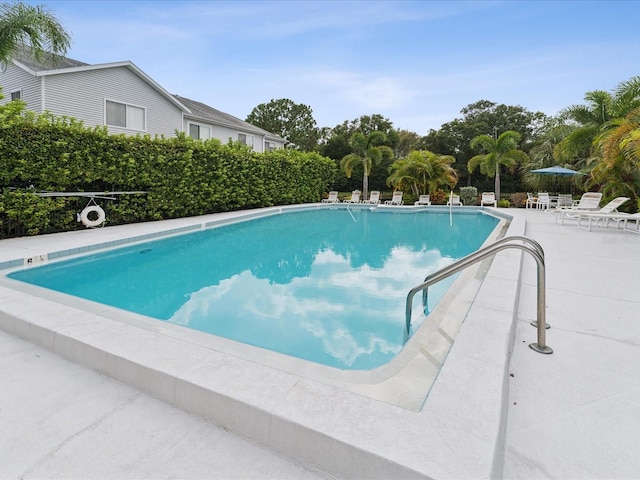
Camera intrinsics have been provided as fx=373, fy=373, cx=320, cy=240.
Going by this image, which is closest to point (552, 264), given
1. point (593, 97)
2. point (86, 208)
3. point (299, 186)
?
point (86, 208)

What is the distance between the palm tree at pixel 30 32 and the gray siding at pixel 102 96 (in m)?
3.28

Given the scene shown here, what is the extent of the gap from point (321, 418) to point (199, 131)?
69.1 ft

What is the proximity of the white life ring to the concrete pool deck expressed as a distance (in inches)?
293

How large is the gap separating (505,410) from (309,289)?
3.98 meters

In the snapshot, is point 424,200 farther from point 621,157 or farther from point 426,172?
point 621,157

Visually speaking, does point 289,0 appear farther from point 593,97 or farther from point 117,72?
point 593,97

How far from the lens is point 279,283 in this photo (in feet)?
20.7

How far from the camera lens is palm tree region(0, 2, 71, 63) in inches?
397

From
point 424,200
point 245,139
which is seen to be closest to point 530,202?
point 424,200

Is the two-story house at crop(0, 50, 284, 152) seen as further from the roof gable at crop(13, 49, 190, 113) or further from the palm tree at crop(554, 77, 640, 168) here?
the palm tree at crop(554, 77, 640, 168)

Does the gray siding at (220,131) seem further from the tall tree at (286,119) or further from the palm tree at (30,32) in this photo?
the tall tree at (286,119)

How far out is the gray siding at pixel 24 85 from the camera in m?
13.8

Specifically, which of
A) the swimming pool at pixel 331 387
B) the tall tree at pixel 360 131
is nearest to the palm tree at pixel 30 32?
the swimming pool at pixel 331 387

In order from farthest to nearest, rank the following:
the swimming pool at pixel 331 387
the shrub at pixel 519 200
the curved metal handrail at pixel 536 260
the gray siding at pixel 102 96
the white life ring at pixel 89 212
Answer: the shrub at pixel 519 200 → the gray siding at pixel 102 96 → the white life ring at pixel 89 212 → the curved metal handrail at pixel 536 260 → the swimming pool at pixel 331 387
